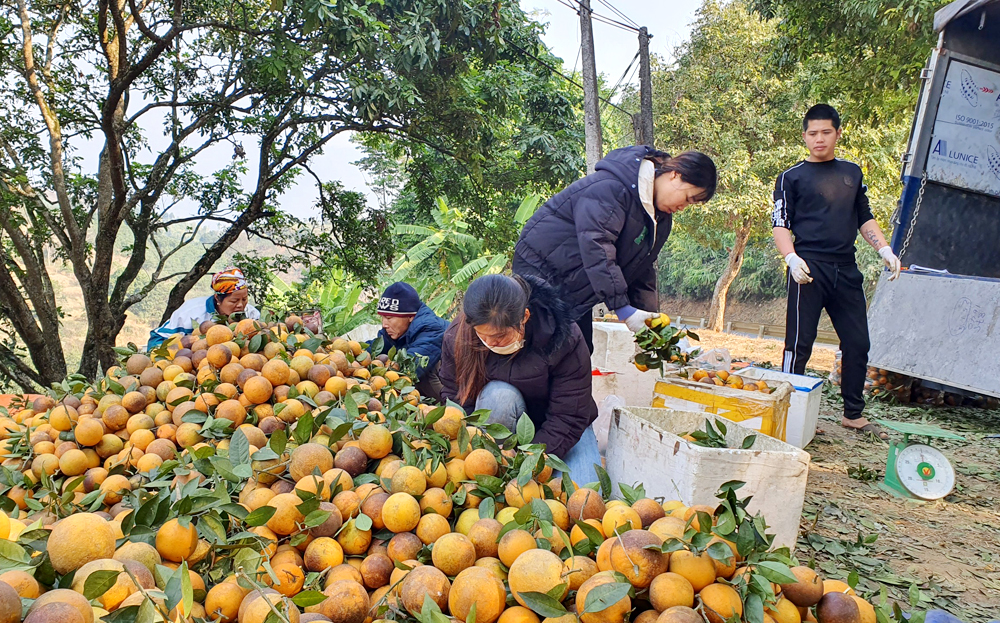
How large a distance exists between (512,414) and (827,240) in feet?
8.46

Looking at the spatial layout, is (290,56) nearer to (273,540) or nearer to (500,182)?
(500,182)

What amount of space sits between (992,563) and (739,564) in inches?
75.1

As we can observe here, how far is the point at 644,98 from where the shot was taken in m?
9.73

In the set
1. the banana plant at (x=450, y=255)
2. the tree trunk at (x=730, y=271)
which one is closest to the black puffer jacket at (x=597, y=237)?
the banana plant at (x=450, y=255)

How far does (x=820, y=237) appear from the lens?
380 cm

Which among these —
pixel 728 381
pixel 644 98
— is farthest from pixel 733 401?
pixel 644 98

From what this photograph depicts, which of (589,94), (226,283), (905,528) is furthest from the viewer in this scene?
(589,94)

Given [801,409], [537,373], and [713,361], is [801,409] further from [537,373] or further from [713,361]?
[537,373]

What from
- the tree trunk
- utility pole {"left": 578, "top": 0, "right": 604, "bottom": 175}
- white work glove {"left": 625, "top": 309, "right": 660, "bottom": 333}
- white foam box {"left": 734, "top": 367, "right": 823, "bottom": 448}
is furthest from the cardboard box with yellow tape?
the tree trunk

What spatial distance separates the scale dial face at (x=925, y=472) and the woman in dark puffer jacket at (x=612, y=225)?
58.7 inches

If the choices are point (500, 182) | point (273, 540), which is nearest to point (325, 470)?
point (273, 540)

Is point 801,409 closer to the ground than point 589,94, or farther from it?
closer to the ground

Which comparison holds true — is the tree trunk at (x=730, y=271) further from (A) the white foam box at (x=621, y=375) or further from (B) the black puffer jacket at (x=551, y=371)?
(B) the black puffer jacket at (x=551, y=371)

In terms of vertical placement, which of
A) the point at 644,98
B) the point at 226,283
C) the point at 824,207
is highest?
the point at 644,98
